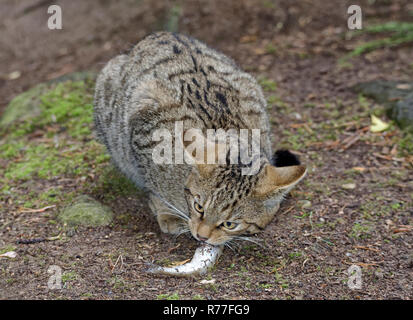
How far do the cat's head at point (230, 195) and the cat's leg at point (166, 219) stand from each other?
658mm

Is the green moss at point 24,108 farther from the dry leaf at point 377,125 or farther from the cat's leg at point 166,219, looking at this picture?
the dry leaf at point 377,125

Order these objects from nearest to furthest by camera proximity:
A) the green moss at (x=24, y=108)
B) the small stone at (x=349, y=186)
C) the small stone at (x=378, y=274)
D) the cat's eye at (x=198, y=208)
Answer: the small stone at (x=378, y=274)
the cat's eye at (x=198, y=208)
the small stone at (x=349, y=186)
the green moss at (x=24, y=108)

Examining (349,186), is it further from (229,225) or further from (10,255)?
(10,255)

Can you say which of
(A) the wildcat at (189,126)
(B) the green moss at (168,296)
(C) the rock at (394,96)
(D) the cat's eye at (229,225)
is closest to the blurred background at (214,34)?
(C) the rock at (394,96)

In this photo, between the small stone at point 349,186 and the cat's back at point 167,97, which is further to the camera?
the small stone at point 349,186

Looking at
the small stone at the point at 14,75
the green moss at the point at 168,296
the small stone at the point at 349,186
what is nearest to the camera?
the green moss at the point at 168,296

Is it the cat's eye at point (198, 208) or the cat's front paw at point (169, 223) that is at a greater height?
the cat's eye at point (198, 208)

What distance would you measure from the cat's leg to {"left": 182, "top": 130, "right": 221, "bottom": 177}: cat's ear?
103 centimetres

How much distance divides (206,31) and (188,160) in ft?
18.5

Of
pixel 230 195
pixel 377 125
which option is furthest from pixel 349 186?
pixel 230 195

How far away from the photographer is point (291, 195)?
5258mm

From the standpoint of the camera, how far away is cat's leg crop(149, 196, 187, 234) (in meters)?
4.85

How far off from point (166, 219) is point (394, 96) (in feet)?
12.4

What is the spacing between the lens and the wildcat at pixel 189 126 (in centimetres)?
393
